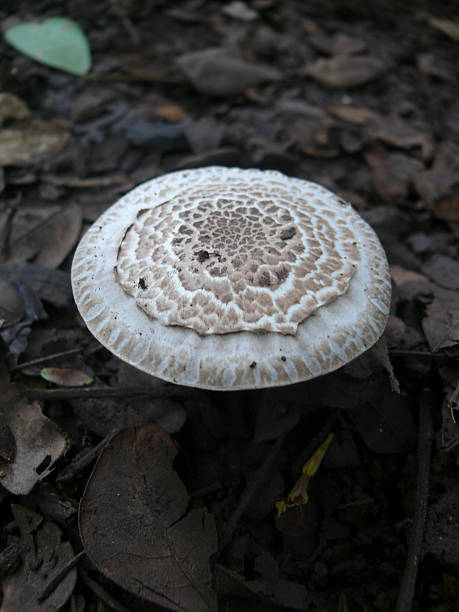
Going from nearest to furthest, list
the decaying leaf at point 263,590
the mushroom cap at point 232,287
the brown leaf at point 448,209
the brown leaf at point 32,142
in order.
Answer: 1. the mushroom cap at point 232,287
2. the decaying leaf at point 263,590
3. the brown leaf at point 448,209
4. the brown leaf at point 32,142

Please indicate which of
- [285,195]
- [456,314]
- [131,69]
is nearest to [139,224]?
[285,195]

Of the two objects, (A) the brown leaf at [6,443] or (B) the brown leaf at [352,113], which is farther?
(B) the brown leaf at [352,113]

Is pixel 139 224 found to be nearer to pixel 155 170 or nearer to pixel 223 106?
pixel 155 170

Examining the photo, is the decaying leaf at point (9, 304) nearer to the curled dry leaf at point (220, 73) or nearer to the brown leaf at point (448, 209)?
the curled dry leaf at point (220, 73)

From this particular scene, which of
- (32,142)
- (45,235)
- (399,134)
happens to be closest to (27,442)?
(45,235)

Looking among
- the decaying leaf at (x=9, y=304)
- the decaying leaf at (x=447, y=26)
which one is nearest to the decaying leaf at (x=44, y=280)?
the decaying leaf at (x=9, y=304)

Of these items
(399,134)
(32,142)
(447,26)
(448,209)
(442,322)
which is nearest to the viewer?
(442,322)

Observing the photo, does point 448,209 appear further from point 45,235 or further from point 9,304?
point 9,304
